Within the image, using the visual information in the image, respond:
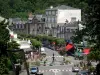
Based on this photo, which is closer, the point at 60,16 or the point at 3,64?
the point at 3,64

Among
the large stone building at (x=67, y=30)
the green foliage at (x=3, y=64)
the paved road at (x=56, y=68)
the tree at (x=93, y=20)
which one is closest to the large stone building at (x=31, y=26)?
the large stone building at (x=67, y=30)

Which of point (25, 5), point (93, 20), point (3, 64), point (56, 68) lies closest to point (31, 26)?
point (25, 5)

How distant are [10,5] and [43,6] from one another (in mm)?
11568

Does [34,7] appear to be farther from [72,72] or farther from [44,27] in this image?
[72,72]

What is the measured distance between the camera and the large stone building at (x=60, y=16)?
364 ft

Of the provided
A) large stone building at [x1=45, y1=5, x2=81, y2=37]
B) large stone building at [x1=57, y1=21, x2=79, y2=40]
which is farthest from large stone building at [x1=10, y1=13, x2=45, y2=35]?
large stone building at [x1=57, y1=21, x2=79, y2=40]

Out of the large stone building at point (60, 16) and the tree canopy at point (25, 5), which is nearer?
the large stone building at point (60, 16)

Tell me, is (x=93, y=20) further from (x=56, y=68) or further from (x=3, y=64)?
(x=56, y=68)

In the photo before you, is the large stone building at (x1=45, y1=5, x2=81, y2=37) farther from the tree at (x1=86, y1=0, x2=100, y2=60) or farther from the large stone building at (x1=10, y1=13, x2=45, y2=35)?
the tree at (x1=86, y1=0, x2=100, y2=60)

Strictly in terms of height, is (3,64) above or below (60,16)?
above

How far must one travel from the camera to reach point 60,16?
112 metres

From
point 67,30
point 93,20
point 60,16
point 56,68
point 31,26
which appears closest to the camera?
point 93,20

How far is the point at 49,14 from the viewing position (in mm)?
113688

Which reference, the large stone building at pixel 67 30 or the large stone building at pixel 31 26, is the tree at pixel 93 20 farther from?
the large stone building at pixel 31 26
